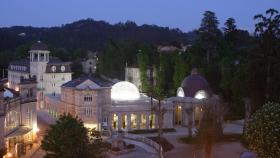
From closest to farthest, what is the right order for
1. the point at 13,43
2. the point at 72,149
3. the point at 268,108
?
the point at 268,108, the point at 72,149, the point at 13,43

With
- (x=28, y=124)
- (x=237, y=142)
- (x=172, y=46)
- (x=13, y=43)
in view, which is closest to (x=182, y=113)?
(x=237, y=142)

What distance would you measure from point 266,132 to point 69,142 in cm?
1317

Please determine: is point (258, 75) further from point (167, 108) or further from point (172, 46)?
point (172, 46)

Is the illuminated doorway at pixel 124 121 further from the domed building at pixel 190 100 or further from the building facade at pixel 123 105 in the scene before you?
the domed building at pixel 190 100

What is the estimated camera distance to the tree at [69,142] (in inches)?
1420

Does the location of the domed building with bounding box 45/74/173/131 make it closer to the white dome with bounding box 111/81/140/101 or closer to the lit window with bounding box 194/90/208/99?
the white dome with bounding box 111/81/140/101

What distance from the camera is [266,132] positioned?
3173cm

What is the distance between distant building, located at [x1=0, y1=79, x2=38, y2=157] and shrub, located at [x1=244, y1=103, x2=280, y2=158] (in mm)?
20859

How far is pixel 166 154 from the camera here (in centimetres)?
4894

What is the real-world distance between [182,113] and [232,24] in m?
42.2

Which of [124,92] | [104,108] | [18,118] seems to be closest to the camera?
[18,118]

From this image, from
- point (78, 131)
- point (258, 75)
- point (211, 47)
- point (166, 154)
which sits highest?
point (211, 47)

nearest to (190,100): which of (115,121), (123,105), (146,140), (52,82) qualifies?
(123,105)

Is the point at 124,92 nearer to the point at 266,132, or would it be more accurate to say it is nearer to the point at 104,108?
the point at 104,108
